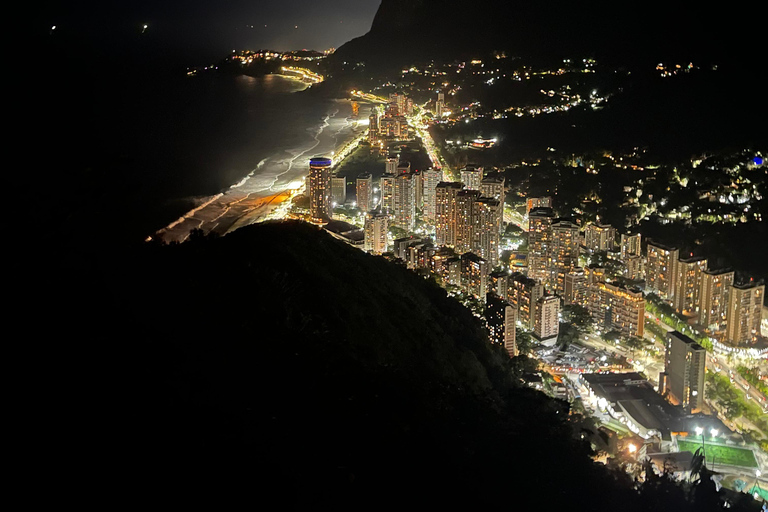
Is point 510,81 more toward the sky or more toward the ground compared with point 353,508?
more toward the sky

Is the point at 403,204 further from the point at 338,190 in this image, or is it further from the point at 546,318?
the point at 546,318

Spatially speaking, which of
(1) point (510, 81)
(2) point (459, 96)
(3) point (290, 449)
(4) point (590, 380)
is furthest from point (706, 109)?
(3) point (290, 449)

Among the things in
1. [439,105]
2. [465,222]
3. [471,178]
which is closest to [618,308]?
[465,222]

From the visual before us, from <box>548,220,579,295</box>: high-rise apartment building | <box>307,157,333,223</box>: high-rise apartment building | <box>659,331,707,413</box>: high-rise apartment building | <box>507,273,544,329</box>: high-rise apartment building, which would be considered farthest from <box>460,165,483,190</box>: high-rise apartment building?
<box>659,331,707,413</box>: high-rise apartment building

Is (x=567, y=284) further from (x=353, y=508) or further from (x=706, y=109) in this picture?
(x=353, y=508)

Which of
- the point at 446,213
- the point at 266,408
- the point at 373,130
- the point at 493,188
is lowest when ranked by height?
the point at 446,213
